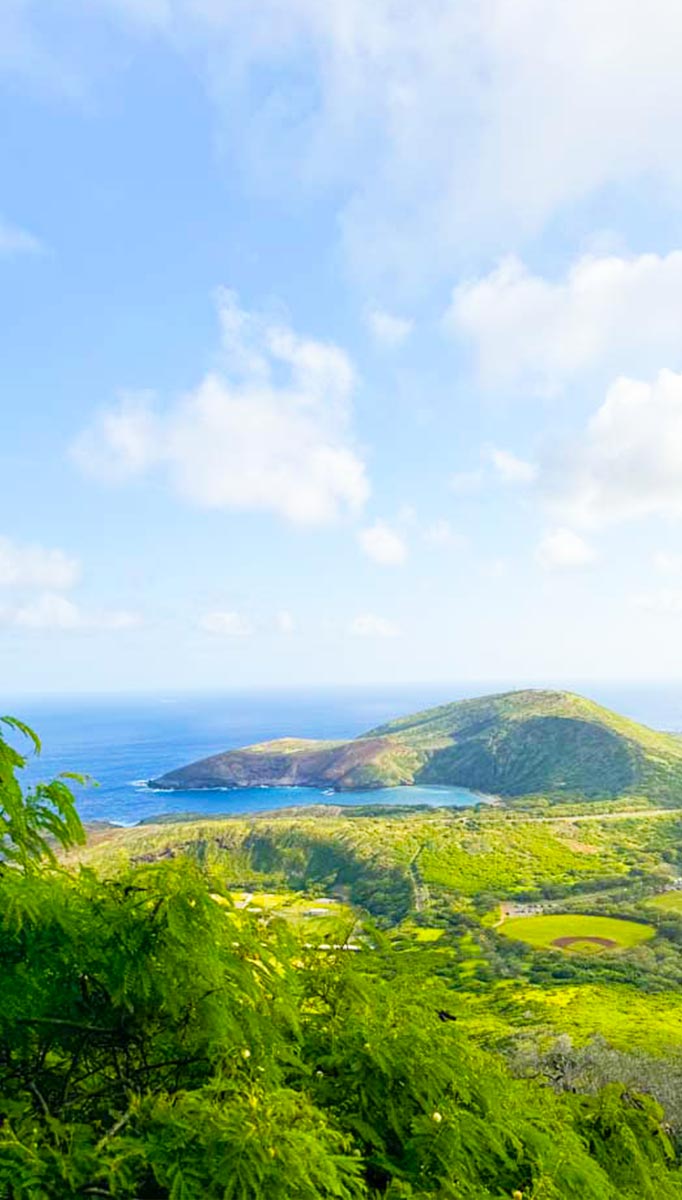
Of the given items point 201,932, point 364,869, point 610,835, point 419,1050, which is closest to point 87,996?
point 201,932

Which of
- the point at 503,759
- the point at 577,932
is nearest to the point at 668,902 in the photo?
the point at 577,932

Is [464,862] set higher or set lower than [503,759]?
lower

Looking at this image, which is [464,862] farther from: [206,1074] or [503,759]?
[206,1074]

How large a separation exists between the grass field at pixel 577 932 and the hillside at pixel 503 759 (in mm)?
64058

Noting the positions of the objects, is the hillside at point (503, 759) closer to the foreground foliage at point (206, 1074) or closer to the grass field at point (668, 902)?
the grass field at point (668, 902)

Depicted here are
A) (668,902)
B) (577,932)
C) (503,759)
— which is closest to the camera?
(577,932)

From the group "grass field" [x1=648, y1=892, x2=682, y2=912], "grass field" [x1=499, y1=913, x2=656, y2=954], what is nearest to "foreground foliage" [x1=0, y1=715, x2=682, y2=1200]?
"grass field" [x1=499, y1=913, x2=656, y2=954]

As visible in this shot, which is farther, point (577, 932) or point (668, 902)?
point (668, 902)

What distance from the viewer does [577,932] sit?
2566 inches

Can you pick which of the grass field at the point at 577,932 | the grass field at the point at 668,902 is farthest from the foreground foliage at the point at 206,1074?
the grass field at the point at 668,902

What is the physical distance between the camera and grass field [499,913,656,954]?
61.8 m

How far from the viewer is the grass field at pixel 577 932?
61750mm

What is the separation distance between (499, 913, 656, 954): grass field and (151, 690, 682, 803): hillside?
2522 inches

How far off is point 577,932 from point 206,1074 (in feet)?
237
